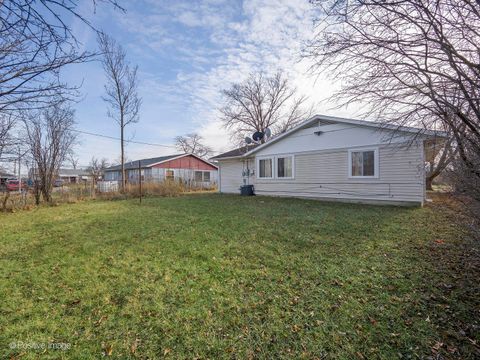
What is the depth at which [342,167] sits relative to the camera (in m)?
11.1

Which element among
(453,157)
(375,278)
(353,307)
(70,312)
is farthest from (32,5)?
(453,157)

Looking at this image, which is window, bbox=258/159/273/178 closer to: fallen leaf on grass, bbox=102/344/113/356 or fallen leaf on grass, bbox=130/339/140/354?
fallen leaf on grass, bbox=130/339/140/354

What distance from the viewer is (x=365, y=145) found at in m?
10.3

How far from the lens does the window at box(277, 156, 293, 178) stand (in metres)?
13.2

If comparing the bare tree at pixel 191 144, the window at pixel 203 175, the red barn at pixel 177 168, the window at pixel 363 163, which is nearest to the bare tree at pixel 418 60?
the window at pixel 363 163

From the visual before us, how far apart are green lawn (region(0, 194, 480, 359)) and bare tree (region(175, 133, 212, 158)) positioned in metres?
39.5

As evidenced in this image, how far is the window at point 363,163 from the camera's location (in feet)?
33.3

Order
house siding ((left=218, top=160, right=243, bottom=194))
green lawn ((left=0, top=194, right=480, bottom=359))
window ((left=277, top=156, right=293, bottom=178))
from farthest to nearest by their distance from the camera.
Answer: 1. house siding ((left=218, top=160, right=243, bottom=194))
2. window ((left=277, top=156, right=293, bottom=178))
3. green lawn ((left=0, top=194, right=480, bottom=359))

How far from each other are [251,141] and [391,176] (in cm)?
963

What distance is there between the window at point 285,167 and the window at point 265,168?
1.92 ft

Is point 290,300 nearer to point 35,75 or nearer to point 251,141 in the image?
point 35,75

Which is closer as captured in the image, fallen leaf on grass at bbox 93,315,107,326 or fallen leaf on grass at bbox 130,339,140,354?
fallen leaf on grass at bbox 130,339,140,354

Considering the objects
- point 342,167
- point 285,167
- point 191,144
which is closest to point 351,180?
point 342,167

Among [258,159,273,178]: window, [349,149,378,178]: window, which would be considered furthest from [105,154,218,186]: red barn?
[349,149,378,178]: window
